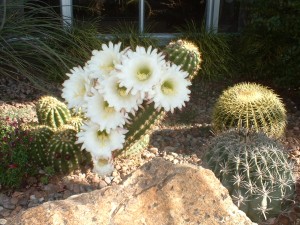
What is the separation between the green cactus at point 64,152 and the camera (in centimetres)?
333

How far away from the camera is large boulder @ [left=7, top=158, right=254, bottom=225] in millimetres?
1807

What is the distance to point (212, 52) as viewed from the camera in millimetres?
6012

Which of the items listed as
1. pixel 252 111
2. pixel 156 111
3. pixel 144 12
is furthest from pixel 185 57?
pixel 144 12

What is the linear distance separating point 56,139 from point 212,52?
10.5 feet

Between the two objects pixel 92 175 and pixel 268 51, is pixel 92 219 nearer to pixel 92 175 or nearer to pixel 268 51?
pixel 92 175

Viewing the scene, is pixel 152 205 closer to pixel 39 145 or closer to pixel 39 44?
pixel 39 145

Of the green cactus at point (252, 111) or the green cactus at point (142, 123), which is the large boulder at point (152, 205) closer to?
the green cactus at point (142, 123)

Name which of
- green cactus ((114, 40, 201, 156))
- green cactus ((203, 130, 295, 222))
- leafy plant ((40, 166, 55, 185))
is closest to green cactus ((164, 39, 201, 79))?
green cactus ((114, 40, 201, 156))

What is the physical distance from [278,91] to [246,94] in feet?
7.04

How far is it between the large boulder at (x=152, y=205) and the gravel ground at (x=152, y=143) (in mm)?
1112

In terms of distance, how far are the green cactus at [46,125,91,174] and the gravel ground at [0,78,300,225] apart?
0.36ft

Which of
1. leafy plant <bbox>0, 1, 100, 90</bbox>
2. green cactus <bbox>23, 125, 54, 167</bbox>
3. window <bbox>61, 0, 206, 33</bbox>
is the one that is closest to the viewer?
green cactus <bbox>23, 125, 54, 167</bbox>

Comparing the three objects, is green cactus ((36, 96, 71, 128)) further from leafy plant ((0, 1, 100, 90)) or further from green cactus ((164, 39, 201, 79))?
leafy plant ((0, 1, 100, 90))

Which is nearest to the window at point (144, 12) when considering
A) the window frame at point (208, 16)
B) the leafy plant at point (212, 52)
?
the window frame at point (208, 16)
